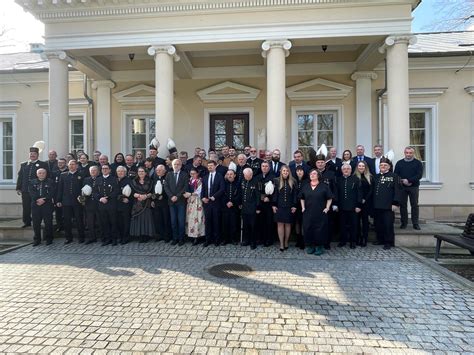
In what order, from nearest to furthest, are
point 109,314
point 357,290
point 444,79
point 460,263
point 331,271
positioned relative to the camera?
point 109,314 → point 357,290 → point 331,271 → point 460,263 → point 444,79

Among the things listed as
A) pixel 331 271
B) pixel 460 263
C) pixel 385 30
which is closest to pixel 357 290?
pixel 331 271

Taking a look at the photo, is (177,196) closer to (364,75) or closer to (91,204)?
(91,204)

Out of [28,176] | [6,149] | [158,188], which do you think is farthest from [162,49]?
[6,149]

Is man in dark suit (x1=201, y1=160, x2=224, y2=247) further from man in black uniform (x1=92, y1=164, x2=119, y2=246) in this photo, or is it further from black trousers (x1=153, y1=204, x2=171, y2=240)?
man in black uniform (x1=92, y1=164, x2=119, y2=246)

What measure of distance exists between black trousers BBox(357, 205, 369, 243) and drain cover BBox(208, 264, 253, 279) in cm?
266

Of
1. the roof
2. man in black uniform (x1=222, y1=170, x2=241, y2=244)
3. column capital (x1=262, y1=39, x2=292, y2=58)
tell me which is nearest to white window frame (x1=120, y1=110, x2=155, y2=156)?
column capital (x1=262, y1=39, x2=292, y2=58)

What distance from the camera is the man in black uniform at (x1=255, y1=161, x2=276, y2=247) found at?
267 inches

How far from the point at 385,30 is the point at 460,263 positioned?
518cm

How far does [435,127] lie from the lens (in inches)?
407

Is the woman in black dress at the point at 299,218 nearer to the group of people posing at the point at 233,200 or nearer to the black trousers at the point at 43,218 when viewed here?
the group of people posing at the point at 233,200

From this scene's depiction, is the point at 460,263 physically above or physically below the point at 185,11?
below

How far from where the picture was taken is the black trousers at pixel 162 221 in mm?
7285

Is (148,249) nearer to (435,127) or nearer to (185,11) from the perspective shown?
(185,11)

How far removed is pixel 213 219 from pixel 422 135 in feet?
25.2
